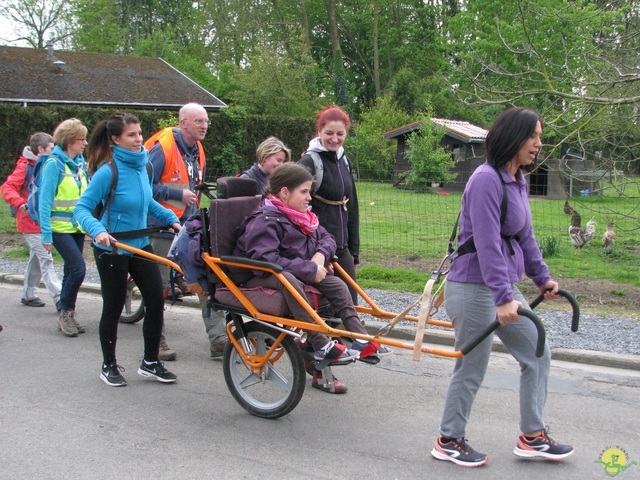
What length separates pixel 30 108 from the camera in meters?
26.5

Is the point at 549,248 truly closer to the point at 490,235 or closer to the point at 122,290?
the point at 122,290

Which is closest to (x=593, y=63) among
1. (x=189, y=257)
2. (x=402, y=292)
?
(x=402, y=292)

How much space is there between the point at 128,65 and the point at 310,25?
18.0 meters

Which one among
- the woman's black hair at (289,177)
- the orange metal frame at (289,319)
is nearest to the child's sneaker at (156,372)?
the orange metal frame at (289,319)

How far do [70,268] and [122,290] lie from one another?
191cm

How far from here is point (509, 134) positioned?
3789 millimetres

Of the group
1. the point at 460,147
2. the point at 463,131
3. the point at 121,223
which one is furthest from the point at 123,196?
the point at 463,131

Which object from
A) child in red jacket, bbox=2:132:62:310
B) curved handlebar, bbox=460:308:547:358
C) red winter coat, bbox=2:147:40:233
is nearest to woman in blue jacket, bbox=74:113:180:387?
child in red jacket, bbox=2:132:62:310

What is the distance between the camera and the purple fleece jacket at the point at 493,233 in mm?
3709

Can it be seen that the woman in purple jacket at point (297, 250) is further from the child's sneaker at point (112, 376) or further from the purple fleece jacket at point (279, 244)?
the child's sneaker at point (112, 376)

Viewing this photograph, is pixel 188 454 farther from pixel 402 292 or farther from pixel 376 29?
pixel 376 29

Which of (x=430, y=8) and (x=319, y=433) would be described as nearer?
(x=319, y=433)

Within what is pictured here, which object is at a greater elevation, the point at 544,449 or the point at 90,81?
the point at 90,81

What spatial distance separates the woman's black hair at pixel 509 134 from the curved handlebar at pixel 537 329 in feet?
2.76
